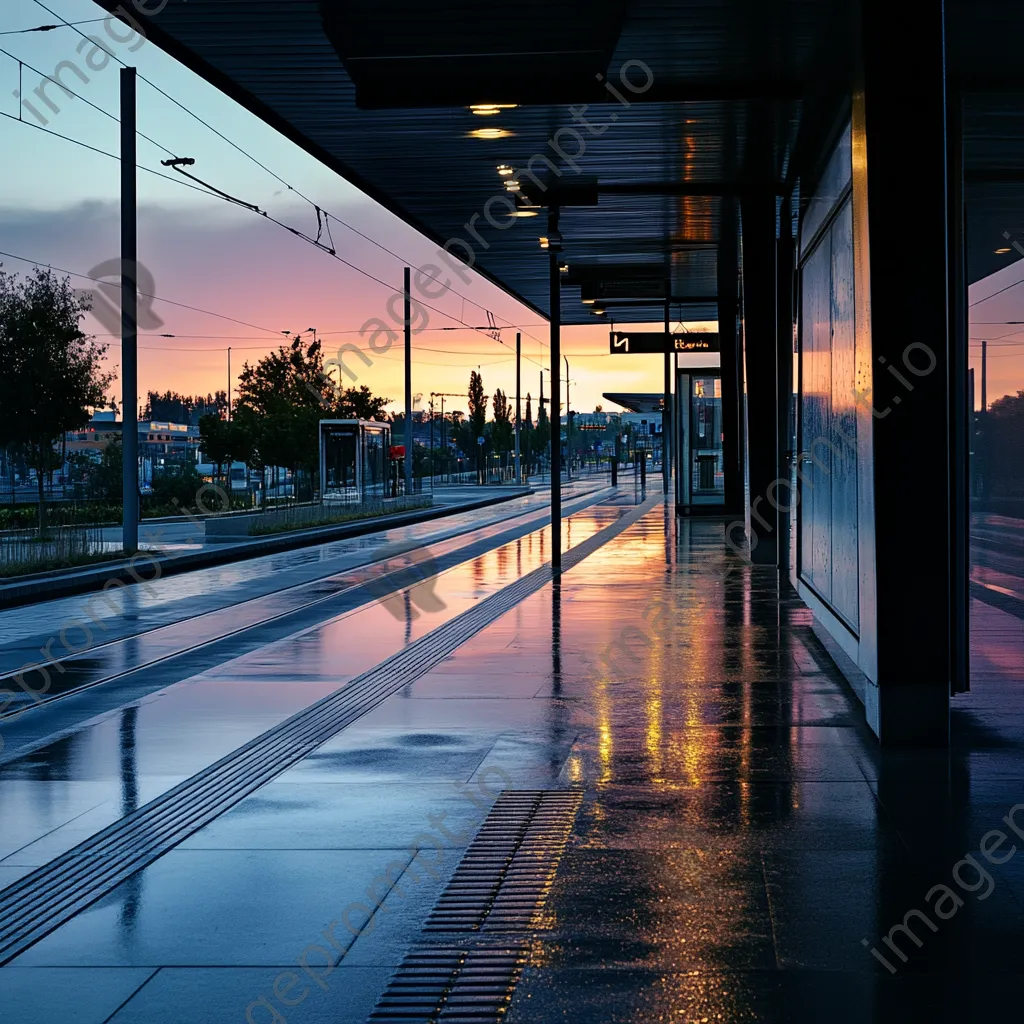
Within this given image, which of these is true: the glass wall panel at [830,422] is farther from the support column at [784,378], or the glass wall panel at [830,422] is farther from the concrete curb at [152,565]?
the concrete curb at [152,565]

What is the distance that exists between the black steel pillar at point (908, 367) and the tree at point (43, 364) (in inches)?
1032

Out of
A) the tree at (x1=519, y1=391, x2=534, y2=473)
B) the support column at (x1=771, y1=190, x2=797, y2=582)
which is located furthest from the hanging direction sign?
the tree at (x1=519, y1=391, x2=534, y2=473)

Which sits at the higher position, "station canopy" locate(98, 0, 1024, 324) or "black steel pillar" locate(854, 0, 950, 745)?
"station canopy" locate(98, 0, 1024, 324)

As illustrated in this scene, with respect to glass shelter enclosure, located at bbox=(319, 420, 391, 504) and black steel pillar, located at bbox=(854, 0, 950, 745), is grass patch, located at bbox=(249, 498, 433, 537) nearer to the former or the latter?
glass shelter enclosure, located at bbox=(319, 420, 391, 504)

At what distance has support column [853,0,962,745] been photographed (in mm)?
7961

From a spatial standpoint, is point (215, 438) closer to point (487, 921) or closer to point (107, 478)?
point (107, 478)

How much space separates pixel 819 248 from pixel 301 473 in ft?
170

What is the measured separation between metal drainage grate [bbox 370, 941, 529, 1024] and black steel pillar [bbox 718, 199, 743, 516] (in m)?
22.6

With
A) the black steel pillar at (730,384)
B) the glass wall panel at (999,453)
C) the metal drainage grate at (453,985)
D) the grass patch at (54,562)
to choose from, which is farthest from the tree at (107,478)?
the metal drainage grate at (453,985)

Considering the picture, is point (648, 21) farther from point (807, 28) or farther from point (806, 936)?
point (806, 936)

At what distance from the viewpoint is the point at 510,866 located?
5.83 metres

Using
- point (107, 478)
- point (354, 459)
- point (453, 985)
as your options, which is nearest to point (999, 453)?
point (453, 985)

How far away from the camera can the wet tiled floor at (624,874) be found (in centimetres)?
444

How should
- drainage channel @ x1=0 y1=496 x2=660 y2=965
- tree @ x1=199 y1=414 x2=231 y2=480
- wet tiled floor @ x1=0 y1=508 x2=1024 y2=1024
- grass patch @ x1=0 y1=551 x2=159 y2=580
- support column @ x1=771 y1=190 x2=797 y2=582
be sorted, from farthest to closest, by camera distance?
tree @ x1=199 y1=414 x2=231 y2=480, grass patch @ x1=0 y1=551 x2=159 y2=580, support column @ x1=771 y1=190 x2=797 y2=582, drainage channel @ x1=0 y1=496 x2=660 y2=965, wet tiled floor @ x1=0 y1=508 x2=1024 y2=1024
